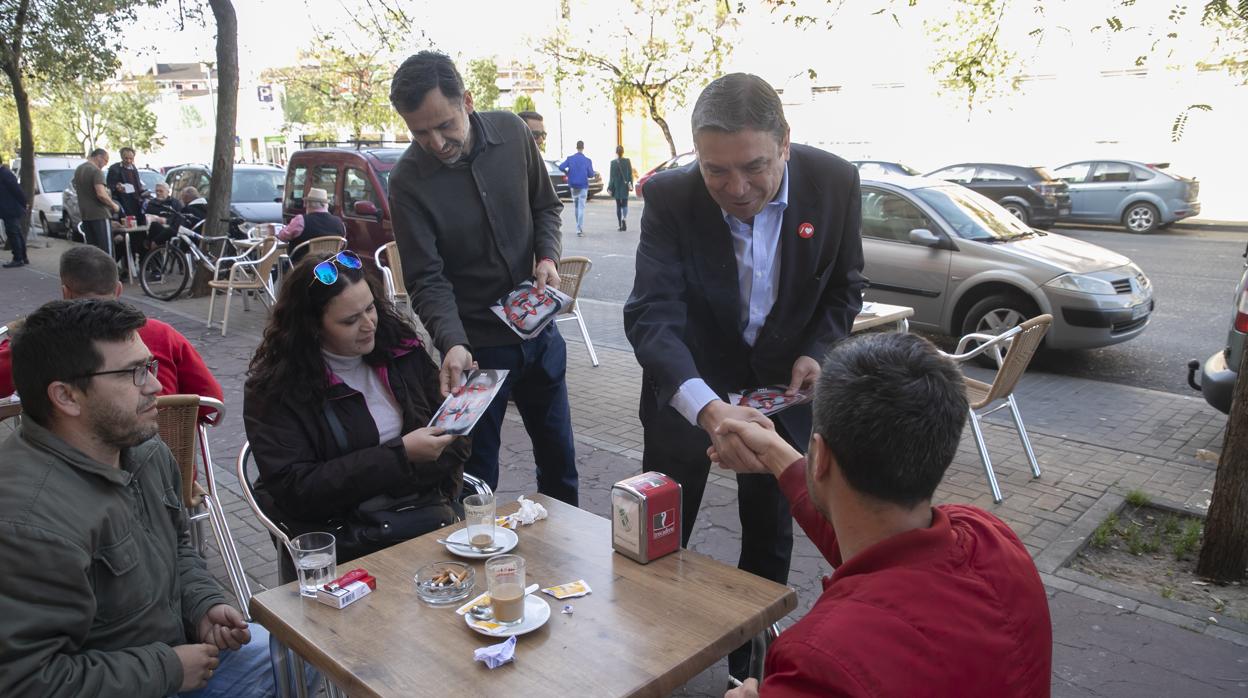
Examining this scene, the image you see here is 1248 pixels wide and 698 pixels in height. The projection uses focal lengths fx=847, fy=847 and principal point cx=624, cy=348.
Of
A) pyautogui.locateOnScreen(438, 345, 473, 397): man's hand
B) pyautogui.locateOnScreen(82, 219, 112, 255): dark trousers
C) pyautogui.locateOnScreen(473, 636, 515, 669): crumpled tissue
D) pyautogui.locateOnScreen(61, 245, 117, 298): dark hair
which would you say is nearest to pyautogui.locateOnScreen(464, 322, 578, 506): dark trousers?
pyautogui.locateOnScreen(438, 345, 473, 397): man's hand

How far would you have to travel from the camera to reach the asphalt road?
7406 millimetres

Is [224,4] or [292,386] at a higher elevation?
[224,4]

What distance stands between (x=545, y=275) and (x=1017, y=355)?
282cm

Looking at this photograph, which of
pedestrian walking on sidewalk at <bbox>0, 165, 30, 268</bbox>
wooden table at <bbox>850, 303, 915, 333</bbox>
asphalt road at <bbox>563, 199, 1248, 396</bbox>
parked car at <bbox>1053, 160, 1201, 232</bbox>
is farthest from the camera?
parked car at <bbox>1053, 160, 1201, 232</bbox>

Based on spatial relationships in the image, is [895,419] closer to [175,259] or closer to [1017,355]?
[1017,355]

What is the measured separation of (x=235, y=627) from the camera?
2.32m

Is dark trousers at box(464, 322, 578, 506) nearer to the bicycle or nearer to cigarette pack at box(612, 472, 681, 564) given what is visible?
cigarette pack at box(612, 472, 681, 564)

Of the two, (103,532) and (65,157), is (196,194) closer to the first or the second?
(65,157)

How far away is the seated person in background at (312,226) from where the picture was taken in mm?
9188

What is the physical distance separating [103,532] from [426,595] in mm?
759

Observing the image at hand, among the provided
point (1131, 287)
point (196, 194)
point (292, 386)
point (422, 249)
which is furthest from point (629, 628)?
point (196, 194)

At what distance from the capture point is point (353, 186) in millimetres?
10062

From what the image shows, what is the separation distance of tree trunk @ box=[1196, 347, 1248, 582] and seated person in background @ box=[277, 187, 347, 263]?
26.7 feet

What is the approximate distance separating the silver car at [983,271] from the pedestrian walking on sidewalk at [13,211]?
14550 mm
